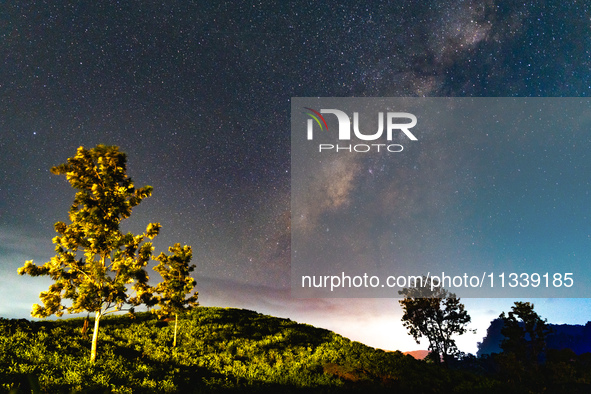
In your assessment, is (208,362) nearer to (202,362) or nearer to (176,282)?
(202,362)

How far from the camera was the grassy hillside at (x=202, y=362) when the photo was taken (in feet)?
53.5

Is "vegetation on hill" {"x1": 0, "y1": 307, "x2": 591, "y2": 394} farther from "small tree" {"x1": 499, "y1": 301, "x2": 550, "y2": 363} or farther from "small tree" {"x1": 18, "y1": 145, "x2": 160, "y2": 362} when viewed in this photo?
"small tree" {"x1": 499, "y1": 301, "x2": 550, "y2": 363}

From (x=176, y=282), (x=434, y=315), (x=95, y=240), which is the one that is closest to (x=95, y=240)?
(x=95, y=240)

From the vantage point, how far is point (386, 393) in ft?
66.0

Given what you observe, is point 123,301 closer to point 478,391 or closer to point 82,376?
point 82,376

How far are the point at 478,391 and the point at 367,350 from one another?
9.90m

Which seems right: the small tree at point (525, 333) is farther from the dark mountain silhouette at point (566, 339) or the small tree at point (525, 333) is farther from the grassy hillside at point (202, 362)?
the dark mountain silhouette at point (566, 339)

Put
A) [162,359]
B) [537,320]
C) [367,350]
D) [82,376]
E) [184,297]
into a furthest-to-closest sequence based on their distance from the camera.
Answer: [537,320] < [367,350] < [184,297] < [162,359] < [82,376]

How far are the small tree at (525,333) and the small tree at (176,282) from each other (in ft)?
122

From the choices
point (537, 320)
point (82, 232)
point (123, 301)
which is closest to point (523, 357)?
point (537, 320)

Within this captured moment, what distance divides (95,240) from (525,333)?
46.4 m

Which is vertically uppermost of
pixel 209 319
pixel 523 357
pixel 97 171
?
pixel 97 171

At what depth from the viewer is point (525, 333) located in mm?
41719

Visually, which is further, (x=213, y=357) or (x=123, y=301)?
(x=213, y=357)
